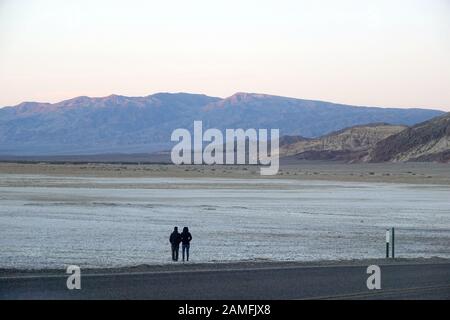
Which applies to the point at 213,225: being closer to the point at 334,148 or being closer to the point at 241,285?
the point at 241,285

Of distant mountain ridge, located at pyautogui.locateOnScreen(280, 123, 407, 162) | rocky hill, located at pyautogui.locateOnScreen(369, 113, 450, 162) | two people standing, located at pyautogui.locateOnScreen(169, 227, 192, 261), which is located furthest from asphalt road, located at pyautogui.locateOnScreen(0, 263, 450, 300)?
distant mountain ridge, located at pyautogui.locateOnScreen(280, 123, 407, 162)

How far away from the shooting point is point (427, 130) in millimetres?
161375

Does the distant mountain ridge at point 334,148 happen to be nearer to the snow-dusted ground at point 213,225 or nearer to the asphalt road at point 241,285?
the snow-dusted ground at point 213,225

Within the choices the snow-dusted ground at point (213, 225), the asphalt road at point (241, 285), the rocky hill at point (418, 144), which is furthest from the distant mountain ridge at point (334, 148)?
the asphalt road at point (241, 285)

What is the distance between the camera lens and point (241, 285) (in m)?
14.4

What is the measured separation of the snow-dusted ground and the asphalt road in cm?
294

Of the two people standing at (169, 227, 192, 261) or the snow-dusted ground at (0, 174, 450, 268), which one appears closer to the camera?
the two people standing at (169, 227, 192, 261)

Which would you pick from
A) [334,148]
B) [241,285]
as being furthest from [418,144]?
[241,285]

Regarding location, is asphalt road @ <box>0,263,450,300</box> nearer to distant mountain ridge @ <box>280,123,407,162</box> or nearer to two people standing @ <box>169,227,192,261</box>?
two people standing @ <box>169,227,192,261</box>

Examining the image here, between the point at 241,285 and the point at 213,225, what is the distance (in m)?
15.8

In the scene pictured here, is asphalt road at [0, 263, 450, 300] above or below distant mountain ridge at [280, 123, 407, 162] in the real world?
below

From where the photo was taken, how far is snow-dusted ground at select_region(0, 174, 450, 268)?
2091 centimetres
